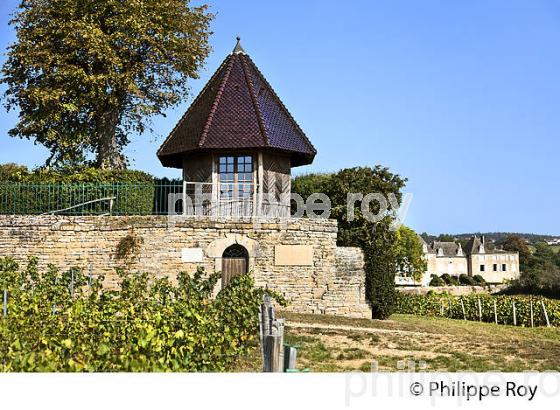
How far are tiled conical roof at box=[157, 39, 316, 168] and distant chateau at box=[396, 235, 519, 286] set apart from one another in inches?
2938

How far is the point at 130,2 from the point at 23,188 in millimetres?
8480

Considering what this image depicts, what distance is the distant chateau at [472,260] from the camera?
96.3 meters

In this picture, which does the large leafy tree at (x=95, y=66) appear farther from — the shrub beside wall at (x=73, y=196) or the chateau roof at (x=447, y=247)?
the chateau roof at (x=447, y=247)

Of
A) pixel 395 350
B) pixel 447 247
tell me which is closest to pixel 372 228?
pixel 395 350

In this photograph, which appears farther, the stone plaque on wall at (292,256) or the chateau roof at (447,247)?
the chateau roof at (447,247)

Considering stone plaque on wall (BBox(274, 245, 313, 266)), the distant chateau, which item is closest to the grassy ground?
stone plaque on wall (BBox(274, 245, 313, 266))

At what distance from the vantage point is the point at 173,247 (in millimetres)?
20078

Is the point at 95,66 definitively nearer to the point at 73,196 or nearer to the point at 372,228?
the point at 73,196

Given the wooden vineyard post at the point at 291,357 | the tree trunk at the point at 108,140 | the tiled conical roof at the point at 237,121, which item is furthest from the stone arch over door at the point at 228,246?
the wooden vineyard post at the point at 291,357

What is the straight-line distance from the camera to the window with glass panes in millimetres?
21781

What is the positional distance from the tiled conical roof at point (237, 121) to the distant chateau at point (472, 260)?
Answer: 245 feet

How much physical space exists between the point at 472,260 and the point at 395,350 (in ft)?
→ 295
